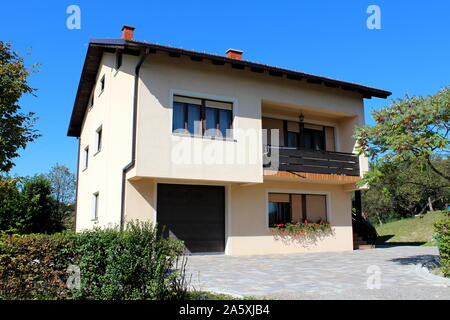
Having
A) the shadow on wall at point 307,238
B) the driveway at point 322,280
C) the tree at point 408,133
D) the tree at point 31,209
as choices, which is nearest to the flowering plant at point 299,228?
the shadow on wall at point 307,238

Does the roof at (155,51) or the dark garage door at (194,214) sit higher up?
the roof at (155,51)

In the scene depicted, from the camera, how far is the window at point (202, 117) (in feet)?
44.6

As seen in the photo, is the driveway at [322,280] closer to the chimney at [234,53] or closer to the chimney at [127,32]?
A: the chimney at [234,53]

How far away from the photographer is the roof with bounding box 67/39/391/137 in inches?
509

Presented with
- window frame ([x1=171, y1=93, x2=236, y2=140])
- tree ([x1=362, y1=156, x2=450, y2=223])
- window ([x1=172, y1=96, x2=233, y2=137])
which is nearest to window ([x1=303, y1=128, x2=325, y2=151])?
window frame ([x1=171, y1=93, x2=236, y2=140])

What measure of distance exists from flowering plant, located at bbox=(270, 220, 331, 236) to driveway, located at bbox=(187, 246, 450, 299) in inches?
155

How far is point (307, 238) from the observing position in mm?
16359

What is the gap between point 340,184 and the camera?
17.8 metres

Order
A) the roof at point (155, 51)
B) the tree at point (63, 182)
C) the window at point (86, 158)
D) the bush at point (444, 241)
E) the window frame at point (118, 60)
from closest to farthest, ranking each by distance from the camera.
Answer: the bush at point (444, 241), the roof at point (155, 51), the window frame at point (118, 60), the window at point (86, 158), the tree at point (63, 182)

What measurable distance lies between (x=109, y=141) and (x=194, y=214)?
15.6 ft

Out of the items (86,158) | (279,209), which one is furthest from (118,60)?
(279,209)

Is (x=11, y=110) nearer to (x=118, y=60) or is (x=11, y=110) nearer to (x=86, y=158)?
(x=118, y=60)

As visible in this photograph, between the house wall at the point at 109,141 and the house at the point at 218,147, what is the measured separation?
5 centimetres
